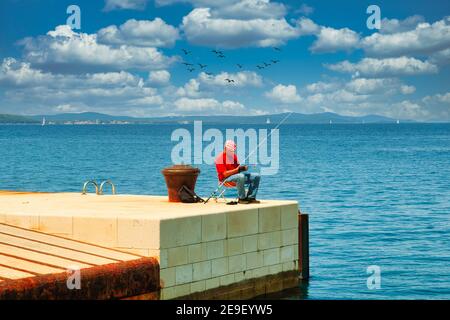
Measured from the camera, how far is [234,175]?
64.6 ft


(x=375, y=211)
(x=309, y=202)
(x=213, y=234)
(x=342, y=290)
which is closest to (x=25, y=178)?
(x=309, y=202)

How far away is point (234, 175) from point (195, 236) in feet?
10.2

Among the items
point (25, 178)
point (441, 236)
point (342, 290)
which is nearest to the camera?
point (342, 290)

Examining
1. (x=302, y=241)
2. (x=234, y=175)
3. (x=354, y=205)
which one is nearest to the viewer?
(x=234, y=175)

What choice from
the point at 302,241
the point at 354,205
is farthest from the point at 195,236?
the point at 354,205

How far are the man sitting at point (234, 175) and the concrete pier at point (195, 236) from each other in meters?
0.41

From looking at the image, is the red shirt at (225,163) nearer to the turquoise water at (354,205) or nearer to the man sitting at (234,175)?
the man sitting at (234,175)

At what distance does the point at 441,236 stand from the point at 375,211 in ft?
34.8

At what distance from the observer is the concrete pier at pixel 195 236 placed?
16266 millimetres

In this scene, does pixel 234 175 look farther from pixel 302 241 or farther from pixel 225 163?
pixel 302 241

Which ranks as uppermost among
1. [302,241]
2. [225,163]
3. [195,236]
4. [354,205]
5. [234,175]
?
[225,163]

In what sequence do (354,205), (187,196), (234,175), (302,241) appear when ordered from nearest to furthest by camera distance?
1. (234,175)
2. (187,196)
3. (302,241)
4. (354,205)

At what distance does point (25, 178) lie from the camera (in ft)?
243
